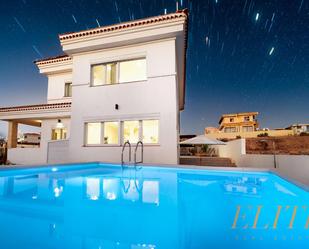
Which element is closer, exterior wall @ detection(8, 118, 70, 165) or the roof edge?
exterior wall @ detection(8, 118, 70, 165)

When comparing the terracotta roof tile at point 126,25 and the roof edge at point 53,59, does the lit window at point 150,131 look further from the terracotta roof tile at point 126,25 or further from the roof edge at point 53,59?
the roof edge at point 53,59

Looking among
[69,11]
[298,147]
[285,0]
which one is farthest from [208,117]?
[69,11]

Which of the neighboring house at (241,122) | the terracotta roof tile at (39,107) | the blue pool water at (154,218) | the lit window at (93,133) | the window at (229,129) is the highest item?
the neighboring house at (241,122)

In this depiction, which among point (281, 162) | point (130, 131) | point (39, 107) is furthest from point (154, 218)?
point (39, 107)

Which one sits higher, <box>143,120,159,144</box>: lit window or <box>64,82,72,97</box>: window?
<box>64,82,72,97</box>: window

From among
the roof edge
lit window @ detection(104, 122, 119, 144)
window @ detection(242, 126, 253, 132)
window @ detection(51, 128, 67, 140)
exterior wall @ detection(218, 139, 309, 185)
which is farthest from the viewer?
window @ detection(242, 126, 253, 132)

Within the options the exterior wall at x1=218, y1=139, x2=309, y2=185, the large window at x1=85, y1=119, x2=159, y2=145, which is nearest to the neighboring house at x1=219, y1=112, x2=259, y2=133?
the exterior wall at x1=218, y1=139, x2=309, y2=185

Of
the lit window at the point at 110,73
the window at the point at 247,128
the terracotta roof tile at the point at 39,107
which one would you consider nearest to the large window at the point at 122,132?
the lit window at the point at 110,73

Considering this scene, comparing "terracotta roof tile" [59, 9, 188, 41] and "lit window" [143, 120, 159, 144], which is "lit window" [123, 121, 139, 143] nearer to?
"lit window" [143, 120, 159, 144]

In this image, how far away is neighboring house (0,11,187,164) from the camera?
10.1m

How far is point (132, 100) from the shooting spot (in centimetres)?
1078

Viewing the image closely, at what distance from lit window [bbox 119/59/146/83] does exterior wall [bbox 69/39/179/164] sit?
0.42 metres

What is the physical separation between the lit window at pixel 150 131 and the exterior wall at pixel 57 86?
8738 millimetres

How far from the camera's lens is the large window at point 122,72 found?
11.3 m
